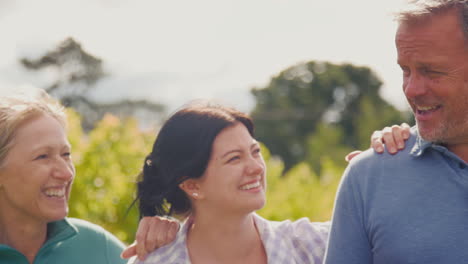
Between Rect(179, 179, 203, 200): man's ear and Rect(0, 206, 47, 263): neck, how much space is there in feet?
2.69

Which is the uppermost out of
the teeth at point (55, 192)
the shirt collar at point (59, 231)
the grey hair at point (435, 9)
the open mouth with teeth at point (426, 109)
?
the grey hair at point (435, 9)

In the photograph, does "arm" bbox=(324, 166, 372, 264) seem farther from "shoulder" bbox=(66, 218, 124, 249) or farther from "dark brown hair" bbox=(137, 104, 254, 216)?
"shoulder" bbox=(66, 218, 124, 249)

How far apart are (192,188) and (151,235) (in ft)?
1.02

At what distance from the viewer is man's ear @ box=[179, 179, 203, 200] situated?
10.5 ft

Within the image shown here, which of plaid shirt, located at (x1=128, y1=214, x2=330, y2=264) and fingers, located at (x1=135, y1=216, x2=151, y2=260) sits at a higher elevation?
fingers, located at (x1=135, y1=216, x2=151, y2=260)

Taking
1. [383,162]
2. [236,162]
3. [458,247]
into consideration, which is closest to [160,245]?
[236,162]

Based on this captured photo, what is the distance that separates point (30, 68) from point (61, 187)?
35.2 metres

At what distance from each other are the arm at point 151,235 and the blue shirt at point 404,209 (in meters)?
0.95

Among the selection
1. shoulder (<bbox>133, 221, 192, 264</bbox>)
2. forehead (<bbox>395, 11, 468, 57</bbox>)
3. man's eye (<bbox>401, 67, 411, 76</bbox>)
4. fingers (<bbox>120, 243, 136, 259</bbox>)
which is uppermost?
forehead (<bbox>395, 11, 468, 57</bbox>)

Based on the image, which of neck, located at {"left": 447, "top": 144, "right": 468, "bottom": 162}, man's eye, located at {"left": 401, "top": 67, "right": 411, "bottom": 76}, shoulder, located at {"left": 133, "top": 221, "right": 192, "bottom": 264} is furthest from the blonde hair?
neck, located at {"left": 447, "top": 144, "right": 468, "bottom": 162}

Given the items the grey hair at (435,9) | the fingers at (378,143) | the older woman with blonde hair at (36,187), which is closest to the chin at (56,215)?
the older woman with blonde hair at (36,187)

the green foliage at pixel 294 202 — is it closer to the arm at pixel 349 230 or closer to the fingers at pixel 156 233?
the fingers at pixel 156 233

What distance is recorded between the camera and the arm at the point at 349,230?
2537 mm

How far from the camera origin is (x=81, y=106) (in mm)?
40594
